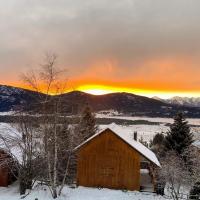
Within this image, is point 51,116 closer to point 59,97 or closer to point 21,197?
point 59,97

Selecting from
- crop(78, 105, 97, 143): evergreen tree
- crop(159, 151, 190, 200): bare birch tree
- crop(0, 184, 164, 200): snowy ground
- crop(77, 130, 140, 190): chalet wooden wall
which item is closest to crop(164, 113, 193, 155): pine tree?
crop(159, 151, 190, 200): bare birch tree

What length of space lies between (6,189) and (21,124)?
7524mm

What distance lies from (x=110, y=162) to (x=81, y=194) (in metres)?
5.70

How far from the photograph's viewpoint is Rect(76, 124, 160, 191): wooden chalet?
4522cm

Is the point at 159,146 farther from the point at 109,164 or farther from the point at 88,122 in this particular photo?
the point at 109,164

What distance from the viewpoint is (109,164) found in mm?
45781

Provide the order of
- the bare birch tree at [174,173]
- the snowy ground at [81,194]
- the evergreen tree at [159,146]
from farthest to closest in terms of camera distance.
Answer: the evergreen tree at [159,146]
the bare birch tree at [174,173]
the snowy ground at [81,194]

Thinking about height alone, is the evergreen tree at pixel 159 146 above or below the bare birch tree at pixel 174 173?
above

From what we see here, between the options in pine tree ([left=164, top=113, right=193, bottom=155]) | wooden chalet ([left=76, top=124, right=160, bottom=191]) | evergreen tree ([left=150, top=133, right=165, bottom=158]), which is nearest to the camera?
wooden chalet ([left=76, top=124, right=160, bottom=191])

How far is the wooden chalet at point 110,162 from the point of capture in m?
45.2

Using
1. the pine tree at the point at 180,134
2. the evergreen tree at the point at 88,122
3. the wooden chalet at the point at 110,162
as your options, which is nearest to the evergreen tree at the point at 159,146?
the pine tree at the point at 180,134

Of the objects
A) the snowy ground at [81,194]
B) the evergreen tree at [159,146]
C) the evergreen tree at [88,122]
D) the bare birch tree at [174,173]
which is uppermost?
the evergreen tree at [88,122]

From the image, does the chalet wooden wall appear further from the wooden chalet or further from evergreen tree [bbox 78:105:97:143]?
evergreen tree [bbox 78:105:97:143]

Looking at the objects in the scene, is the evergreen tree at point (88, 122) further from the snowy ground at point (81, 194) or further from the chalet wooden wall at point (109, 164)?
the snowy ground at point (81, 194)
